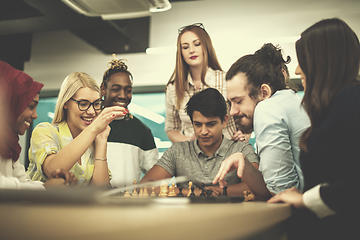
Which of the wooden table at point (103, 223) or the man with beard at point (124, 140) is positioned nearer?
the wooden table at point (103, 223)

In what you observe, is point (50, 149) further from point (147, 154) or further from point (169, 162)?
point (147, 154)

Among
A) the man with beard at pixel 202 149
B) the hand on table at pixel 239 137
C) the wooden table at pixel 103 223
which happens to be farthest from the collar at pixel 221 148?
the wooden table at pixel 103 223

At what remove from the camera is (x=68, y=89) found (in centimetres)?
190

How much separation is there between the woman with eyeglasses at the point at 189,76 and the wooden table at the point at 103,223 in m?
1.97

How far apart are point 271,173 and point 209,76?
1.39 metres

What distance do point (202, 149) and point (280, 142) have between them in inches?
34.3

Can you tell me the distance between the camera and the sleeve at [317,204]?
0.84 meters

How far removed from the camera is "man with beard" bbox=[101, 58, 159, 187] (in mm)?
2293

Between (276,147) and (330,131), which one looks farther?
(276,147)

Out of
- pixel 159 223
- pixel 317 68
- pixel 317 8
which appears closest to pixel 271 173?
pixel 317 68

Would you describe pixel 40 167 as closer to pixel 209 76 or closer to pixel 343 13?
pixel 209 76

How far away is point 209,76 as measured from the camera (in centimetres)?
248

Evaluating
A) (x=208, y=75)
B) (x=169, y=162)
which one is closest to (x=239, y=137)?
(x=169, y=162)

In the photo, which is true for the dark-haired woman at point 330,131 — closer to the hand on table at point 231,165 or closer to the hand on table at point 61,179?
the hand on table at point 231,165
